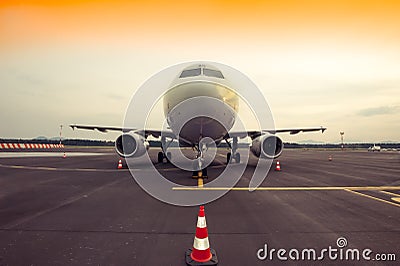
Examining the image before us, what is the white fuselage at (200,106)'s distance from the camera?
33.2ft

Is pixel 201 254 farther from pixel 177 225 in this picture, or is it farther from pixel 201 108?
pixel 201 108

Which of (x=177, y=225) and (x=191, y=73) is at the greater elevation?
(x=191, y=73)

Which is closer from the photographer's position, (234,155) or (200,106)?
(200,106)

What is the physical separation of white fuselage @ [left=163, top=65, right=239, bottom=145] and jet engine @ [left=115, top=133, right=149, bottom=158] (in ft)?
10.5

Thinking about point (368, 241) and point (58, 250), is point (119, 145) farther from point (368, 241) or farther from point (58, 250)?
point (368, 241)

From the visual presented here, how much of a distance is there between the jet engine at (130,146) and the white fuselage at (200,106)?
3.19 metres

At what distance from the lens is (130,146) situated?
46.7 ft

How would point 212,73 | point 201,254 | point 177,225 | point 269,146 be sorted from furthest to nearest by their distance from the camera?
point 269,146 → point 212,73 → point 177,225 → point 201,254

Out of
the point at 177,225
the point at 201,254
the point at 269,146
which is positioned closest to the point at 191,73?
the point at 269,146

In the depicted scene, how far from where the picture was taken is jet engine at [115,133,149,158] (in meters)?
14.1

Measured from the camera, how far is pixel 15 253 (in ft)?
11.3

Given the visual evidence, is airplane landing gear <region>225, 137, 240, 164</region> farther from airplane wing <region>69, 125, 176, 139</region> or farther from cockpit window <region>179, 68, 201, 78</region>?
cockpit window <region>179, 68, 201, 78</region>

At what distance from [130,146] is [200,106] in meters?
5.99

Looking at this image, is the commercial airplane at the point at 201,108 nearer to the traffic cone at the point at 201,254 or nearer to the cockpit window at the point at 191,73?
the cockpit window at the point at 191,73
